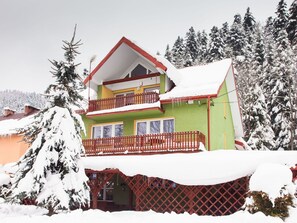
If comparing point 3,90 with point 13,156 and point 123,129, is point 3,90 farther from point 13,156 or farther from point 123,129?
point 123,129

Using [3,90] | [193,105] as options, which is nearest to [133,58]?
[193,105]

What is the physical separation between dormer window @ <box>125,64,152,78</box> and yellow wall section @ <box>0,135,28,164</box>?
1095 cm

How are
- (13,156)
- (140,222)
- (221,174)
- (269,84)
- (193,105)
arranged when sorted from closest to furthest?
(140,222), (221,174), (193,105), (13,156), (269,84)

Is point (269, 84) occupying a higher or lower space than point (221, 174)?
higher

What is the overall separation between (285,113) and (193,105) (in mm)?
21665

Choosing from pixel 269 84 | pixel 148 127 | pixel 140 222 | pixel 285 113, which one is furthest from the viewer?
pixel 269 84

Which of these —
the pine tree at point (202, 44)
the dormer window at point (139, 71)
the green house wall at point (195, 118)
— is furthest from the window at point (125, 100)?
the pine tree at point (202, 44)

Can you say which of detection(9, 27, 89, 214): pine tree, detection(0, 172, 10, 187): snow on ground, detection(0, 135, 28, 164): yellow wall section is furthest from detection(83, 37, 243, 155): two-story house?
detection(0, 135, 28, 164): yellow wall section

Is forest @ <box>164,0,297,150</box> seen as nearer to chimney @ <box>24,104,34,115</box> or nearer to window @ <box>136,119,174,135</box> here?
window @ <box>136,119,174,135</box>

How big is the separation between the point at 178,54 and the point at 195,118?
41.1m

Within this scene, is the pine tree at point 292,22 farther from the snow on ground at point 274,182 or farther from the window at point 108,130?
the snow on ground at point 274,182

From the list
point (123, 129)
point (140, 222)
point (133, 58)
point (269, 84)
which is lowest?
point (140, 222)

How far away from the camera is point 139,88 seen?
22.2 m

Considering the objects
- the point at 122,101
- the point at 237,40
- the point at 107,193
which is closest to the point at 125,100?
the point at 122,101
